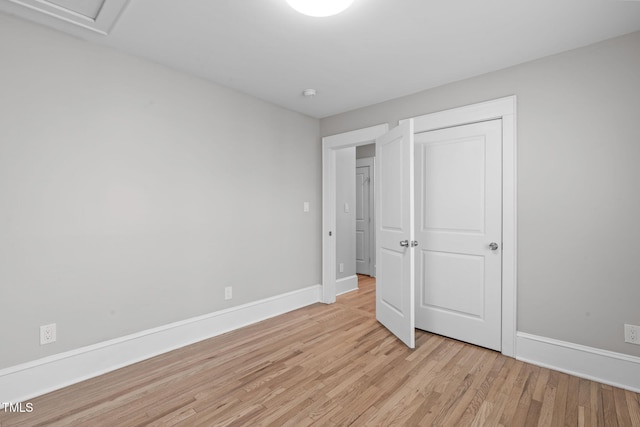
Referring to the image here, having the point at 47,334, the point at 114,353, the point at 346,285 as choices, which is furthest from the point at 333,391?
the point at 346,285

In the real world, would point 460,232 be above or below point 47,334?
above

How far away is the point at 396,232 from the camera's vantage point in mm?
3010

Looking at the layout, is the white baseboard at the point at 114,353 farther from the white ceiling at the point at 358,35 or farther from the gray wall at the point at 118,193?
the white ceiling at the point at 358,35

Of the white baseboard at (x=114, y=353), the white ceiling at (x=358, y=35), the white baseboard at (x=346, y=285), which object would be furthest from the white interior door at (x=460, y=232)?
the white baseboard at (x=114, y=353)

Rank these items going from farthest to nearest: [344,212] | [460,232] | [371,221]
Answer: [371,221]
[344,212]
[460,232]

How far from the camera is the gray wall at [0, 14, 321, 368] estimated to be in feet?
6.47

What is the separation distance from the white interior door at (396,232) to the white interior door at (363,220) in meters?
2.28

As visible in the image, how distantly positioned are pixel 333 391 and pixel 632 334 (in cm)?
210

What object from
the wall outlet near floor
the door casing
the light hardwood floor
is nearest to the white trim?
the door casing

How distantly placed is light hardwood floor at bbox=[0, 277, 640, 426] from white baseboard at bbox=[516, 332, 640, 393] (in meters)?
0.08

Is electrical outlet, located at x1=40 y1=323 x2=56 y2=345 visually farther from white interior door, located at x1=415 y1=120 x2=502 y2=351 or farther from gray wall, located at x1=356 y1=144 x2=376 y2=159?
gray wall, located at x1=356 y1=144 x2=376 y2=159

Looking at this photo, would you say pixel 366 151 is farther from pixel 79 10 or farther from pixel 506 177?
pixel 79 10

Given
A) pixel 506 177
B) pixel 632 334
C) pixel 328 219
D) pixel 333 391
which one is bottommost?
pixel 333 391

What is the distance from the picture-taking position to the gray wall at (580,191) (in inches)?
83.6
